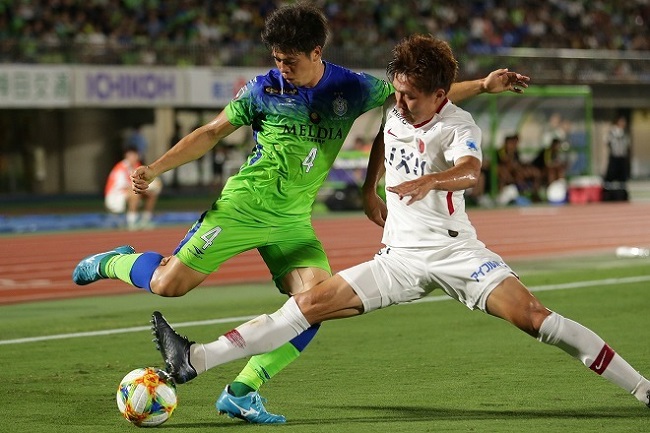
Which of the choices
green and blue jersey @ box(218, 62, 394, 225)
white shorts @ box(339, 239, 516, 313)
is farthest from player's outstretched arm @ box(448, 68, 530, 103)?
white shorts @ box(339, 239, 516, 313)

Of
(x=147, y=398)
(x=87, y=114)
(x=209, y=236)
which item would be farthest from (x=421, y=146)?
(x=87, y=114)

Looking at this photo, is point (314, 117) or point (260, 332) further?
point (314, 117)

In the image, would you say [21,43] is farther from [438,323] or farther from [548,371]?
[548,371]

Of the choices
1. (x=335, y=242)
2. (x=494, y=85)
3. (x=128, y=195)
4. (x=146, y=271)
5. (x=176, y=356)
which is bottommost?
(x=128, y=195)

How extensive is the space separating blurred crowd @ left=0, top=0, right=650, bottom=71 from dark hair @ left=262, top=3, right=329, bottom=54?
21.5 meters

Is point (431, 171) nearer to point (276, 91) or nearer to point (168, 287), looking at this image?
point (276, 91)

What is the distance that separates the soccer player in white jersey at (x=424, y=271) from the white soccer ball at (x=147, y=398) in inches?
9.4

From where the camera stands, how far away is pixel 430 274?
6.04 m

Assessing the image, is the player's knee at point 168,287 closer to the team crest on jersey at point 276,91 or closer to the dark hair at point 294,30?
the team crest on jersey at point 276,91

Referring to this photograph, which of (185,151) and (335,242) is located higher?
(185,151)

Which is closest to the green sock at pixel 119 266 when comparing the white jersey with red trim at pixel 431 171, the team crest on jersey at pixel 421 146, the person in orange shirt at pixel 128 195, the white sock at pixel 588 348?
the white jersey with red trim at pixel 431 171

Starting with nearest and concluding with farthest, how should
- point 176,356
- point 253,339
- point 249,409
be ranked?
point 176,356, point 253,339, point 249,409

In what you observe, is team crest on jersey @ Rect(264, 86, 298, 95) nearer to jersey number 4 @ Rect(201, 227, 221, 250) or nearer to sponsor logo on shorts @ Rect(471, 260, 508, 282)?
jersey number 4 @ Rect(201, 227, 221, 250)

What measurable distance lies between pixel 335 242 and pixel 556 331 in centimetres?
1299
